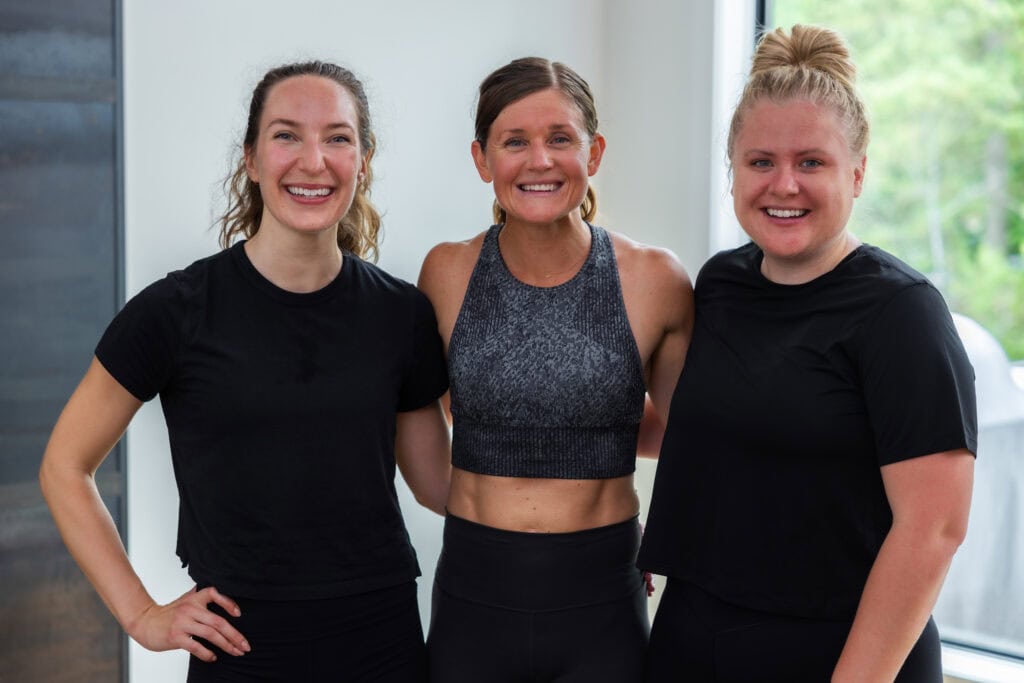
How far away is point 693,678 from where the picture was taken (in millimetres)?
1589

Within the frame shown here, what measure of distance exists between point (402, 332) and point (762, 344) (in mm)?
536

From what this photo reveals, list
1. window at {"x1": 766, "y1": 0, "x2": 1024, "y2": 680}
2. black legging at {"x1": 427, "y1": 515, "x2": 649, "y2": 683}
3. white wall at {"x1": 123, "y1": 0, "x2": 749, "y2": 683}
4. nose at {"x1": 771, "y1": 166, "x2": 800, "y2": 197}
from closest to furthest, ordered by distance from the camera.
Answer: nose at {"x1": 771, "y1": 166, "x2": 800, "y2": 197}, black legging at {"x1": 427, "y1": 515, "x2": 649, "y2": 683}, white wall at {"x1": 123, "y1": 0, "x2": 749, "y2": 683}, window at {"x1": 766, "y1": 0, "x2": 1024, "y2": 680}

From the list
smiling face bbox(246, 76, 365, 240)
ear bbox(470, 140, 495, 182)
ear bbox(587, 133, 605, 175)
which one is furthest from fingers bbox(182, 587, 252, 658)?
ear bbox(587, 133, 605, 175)

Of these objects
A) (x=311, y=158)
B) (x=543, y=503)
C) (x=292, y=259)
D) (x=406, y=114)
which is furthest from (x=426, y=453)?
(x=406, y=114)

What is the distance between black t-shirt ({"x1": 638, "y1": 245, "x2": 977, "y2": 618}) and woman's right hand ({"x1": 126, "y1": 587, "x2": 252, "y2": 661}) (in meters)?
0.63

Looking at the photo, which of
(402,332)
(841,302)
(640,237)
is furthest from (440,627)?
(640,237)

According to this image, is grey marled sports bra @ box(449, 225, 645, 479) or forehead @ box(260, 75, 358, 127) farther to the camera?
grey marled sports bra @ box(449, 225, 645, 479)

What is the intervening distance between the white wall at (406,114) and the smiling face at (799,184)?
1.14 metres

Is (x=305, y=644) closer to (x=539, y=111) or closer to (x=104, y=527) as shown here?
(x=104, y=527)

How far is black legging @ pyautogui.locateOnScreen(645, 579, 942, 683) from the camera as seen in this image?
1.51 meters

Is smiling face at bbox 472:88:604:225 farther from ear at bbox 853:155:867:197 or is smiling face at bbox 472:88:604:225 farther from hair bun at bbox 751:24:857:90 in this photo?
ear at bbox 853:155:867:197

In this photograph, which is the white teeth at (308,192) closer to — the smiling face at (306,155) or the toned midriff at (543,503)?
the smiling face at (306,155)

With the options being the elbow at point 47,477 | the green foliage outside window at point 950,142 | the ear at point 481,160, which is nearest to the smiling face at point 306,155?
the ear at point 481,160

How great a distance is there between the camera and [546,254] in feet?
6.06
